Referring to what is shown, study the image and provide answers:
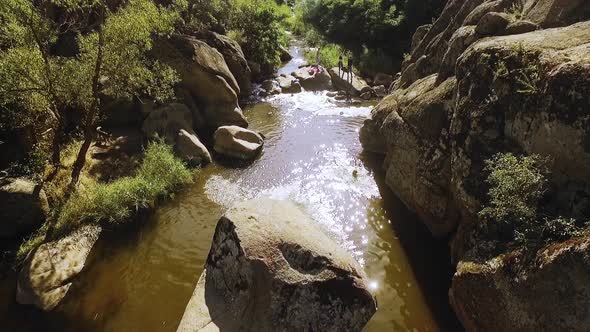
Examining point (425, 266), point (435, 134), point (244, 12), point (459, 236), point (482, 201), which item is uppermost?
point (244, 12)

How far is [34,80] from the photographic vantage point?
11328 mm

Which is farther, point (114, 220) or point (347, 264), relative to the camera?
point (114, 220)

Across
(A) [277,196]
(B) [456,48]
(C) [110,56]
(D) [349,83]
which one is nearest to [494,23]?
(B) [456,48]

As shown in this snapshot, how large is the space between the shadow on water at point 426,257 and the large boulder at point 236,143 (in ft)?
22.5

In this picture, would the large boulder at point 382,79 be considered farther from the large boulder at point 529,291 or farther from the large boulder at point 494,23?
the large boulder at point 529,291

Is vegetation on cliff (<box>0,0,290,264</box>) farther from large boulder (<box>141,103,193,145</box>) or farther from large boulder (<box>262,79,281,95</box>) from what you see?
large boulder (<box>262,79,281,95</box>)

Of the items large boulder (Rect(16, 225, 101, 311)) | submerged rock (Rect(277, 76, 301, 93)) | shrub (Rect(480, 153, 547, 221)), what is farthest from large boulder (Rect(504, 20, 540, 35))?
submerged rock (Rect(277, 76, 301, 93))

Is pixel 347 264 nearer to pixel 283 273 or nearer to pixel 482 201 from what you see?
pixel 283 273

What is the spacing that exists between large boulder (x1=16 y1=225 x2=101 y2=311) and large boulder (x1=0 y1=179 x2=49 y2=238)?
4.52 ft

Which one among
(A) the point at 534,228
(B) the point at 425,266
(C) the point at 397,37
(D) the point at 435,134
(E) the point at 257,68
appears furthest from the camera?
(C) the point at 397,37

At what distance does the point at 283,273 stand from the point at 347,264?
154 centimetres

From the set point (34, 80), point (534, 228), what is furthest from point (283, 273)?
point (34, 80)

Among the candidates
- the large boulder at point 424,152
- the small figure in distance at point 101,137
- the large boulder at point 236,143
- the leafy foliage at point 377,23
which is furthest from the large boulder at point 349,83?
the small figure in distance at point 101,137

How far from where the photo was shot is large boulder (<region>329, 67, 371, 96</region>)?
27.8 m
